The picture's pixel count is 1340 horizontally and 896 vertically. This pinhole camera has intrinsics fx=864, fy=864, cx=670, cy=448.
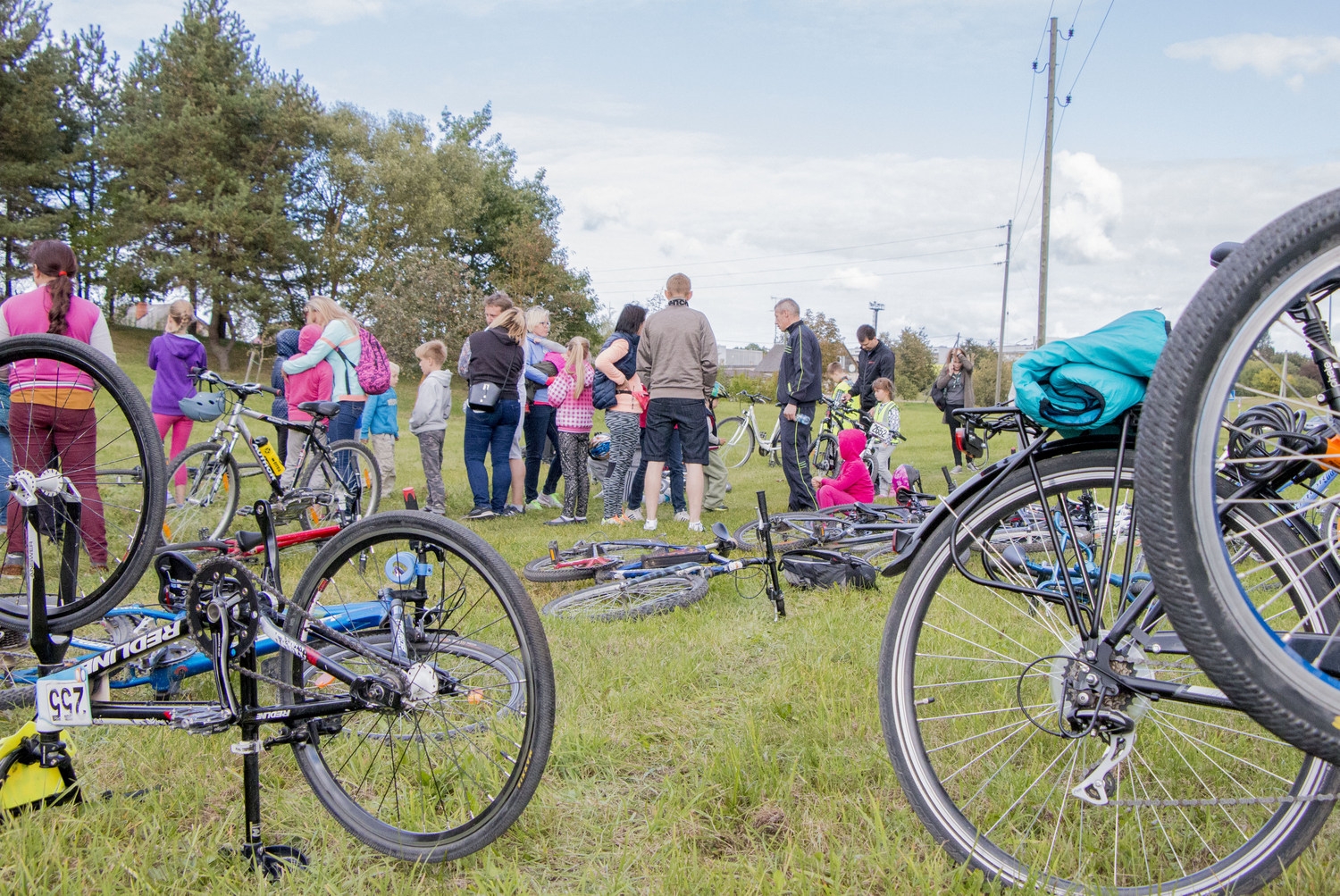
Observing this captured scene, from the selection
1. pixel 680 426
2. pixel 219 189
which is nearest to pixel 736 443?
pixel 680 426

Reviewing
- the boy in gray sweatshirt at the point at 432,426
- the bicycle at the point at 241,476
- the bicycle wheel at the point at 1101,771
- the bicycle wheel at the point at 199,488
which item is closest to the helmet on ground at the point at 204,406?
the bicycle at the point at 241,476

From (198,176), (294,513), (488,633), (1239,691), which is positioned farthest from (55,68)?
(1239,691)

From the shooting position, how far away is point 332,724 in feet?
7.61

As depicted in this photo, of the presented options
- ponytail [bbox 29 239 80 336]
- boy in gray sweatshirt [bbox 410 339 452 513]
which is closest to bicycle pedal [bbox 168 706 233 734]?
ponytail [bbox 29 239 80 336]

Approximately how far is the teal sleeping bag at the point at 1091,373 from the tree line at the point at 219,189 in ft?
120

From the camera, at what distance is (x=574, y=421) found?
27.3ft

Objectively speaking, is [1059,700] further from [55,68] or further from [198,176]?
[55,68]

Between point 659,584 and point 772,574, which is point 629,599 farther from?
Answer: point 772,574

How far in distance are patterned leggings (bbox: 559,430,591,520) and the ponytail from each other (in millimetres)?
4325

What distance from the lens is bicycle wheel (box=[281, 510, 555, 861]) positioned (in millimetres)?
2041

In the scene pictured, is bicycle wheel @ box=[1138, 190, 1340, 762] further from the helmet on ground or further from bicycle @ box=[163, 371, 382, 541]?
the helmet on ground

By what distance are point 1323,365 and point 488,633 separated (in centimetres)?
265

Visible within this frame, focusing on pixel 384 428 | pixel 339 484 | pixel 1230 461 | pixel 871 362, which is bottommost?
pixel 339 484

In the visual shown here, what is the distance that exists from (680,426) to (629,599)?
110 inches
